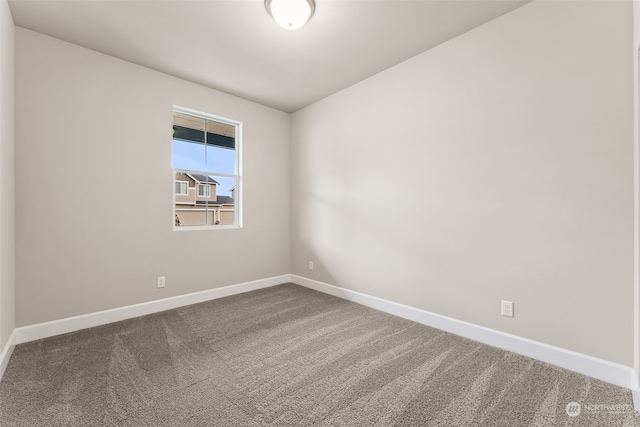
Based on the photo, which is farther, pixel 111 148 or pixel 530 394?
pixel 111 148

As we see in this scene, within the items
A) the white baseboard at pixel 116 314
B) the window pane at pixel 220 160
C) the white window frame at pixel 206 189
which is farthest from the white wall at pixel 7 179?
the window pane at pixel 220 160

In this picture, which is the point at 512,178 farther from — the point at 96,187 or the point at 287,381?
the point at 96,187

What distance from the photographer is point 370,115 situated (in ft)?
10.5

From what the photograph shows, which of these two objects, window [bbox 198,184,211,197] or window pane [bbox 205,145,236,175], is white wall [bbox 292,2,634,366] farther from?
window [bbox 198,184,211,197]

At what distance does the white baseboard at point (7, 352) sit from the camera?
186 centimetres

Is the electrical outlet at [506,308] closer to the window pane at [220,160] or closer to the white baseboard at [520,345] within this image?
the white baseboard at [520,345]

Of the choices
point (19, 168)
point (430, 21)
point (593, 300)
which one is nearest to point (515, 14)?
point (430, 21)

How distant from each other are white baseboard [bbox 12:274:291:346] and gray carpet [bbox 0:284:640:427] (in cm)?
11

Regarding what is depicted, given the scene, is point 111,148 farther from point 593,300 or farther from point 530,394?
point 593,300

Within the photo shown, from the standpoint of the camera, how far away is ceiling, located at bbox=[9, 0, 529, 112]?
212 centimetres

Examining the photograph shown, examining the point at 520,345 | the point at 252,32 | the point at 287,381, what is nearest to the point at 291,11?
the point at 252,32

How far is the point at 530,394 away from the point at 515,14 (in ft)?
8.82

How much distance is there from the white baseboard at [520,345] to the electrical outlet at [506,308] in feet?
0.54

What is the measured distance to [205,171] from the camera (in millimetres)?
3506
